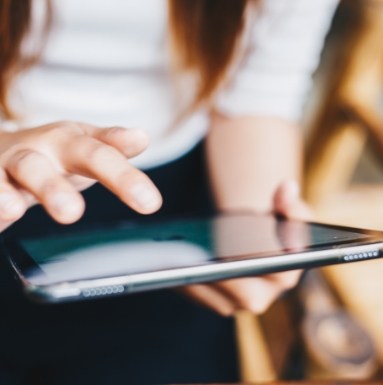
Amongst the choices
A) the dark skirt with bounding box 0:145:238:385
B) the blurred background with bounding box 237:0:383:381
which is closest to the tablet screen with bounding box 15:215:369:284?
the dark skirt with bounding box 0:145:238:385

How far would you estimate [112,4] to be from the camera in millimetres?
506

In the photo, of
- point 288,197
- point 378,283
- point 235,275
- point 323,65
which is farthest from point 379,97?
point 235,275

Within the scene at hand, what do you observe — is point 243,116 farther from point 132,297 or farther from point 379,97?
point 379,97

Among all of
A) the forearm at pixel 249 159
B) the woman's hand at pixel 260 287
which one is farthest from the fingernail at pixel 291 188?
the forearm at pixel 249 159

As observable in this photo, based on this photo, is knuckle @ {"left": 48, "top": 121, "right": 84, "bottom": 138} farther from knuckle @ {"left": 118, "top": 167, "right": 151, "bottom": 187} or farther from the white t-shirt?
the white t-shirt

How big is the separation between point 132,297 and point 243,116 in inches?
8.2

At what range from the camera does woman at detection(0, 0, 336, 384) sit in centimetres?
50

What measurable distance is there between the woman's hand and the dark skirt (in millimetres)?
75

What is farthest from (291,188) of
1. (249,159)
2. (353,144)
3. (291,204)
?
(353,144)

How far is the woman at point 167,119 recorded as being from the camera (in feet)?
1.65

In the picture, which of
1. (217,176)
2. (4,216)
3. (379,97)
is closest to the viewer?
(4,216)

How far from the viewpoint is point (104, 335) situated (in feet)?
1.82

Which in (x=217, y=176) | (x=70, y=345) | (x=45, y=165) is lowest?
(x=70, y=345)

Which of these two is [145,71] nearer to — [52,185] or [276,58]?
[276,58]
